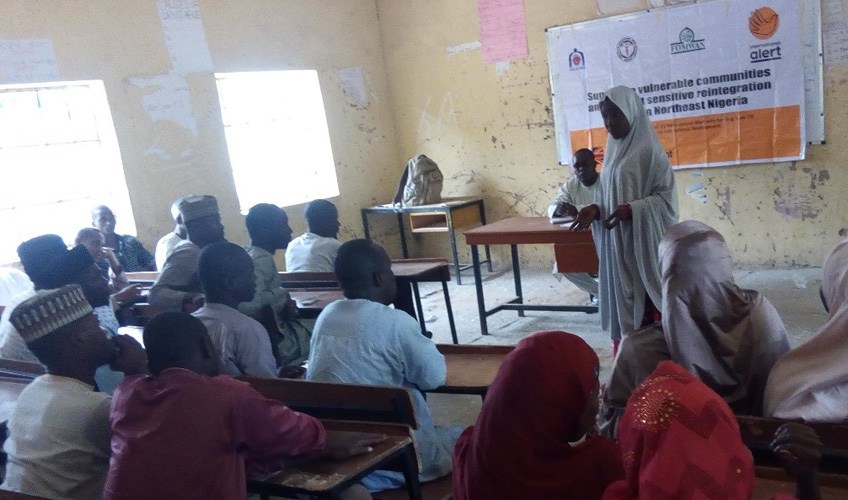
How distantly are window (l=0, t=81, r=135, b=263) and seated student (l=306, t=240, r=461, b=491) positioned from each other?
3756 mm

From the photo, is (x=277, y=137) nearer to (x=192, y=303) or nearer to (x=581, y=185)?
(x=581, y=185)

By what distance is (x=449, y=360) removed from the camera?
8.61 feet

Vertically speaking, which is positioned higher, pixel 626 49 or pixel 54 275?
pixel 626 49

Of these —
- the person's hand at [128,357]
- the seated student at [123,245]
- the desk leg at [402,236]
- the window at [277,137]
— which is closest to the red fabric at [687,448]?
the person's hand at [128,357]

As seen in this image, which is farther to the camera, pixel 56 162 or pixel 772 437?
pixel 56 162

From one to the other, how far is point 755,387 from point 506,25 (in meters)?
5.33

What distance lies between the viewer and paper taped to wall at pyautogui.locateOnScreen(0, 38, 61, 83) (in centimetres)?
493

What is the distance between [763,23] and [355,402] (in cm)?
476

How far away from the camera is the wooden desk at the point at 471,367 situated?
229cm

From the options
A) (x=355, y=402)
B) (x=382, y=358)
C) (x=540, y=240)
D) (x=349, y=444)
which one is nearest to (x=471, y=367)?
(x=382, y=358)

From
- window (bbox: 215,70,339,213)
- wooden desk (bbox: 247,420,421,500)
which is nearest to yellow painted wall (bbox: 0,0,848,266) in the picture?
window (bbox: 215,70,339,213)

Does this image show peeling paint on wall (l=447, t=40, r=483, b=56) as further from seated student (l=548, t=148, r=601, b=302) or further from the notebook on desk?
the notebook on desk

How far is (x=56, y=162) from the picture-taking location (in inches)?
210

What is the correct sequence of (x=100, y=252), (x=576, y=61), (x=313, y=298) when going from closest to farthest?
(x=313, y=298), (x=100, y=252), (x=576, y=61)
